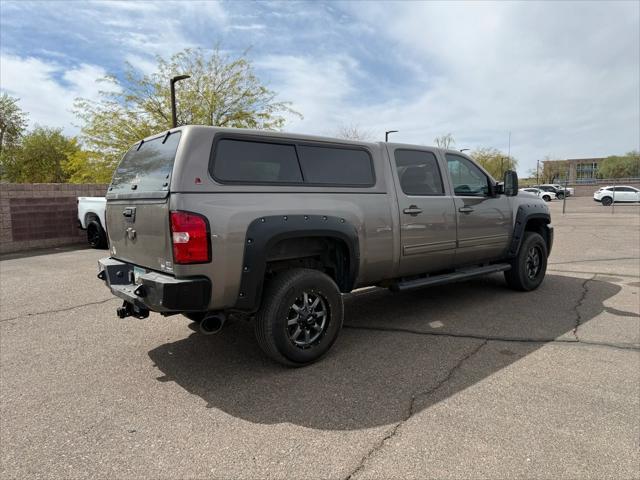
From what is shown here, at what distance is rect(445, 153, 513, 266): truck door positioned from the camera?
525 centimetres

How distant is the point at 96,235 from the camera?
38.8 ft

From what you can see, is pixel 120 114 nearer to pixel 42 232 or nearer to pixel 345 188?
pixel 42 232

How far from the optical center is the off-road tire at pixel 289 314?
3.49 m

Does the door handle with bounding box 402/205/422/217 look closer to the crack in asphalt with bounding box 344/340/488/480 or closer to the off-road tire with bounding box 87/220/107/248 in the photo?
the crack in asphalt with bounding box 344/340/488/480

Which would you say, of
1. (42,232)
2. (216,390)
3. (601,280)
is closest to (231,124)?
(42,232)

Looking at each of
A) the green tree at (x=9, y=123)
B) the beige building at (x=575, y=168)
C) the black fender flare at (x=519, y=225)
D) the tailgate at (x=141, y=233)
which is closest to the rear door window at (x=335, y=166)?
the tailgate at (x=141, y=233)

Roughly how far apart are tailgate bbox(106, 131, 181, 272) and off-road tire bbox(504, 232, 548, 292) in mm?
4877

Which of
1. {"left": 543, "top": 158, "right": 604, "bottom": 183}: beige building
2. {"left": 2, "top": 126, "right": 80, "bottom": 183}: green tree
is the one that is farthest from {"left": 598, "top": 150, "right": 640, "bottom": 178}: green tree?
{"left": 2, "top": 126, "right": 80, "bottom": 183}: green tree

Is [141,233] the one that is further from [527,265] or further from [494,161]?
[494,161]

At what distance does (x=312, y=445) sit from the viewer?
261 cm

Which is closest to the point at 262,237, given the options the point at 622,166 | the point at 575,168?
Answer: the point at 622,166

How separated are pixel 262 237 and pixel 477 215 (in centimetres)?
317

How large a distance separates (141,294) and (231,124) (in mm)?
22529

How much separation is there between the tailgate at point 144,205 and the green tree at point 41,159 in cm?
3958
